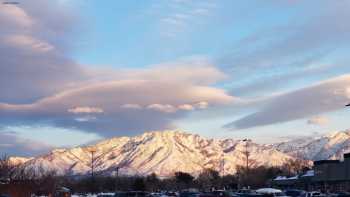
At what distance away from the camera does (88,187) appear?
19700 centimetres

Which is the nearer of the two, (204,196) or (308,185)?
(204,196)

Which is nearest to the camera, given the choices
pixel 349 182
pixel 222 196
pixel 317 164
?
pixel 222 196

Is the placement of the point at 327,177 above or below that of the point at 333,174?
below

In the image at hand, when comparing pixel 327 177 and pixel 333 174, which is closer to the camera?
pixel 333 174

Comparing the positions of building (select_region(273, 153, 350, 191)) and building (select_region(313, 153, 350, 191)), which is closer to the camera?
building (select_region(313, 153, 350, 191))

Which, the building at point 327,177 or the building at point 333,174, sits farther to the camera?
the building at point 327,177

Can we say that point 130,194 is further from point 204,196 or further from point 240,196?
point 240,196

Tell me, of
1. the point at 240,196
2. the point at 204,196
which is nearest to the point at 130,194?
the point at 204,196

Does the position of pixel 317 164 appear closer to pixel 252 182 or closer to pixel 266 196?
pixel 252 182

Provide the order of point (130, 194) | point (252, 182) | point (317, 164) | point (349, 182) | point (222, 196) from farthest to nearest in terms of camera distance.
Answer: point (252, 182) < point (317, 164) < point (349, 182) < point (222, 196) < point (130, 194)

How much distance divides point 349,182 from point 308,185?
2095 centimetres

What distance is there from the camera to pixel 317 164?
15625 centimetres

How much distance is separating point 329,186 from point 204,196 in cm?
7479

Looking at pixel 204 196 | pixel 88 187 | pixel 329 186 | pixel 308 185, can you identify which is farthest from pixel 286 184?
pixel 204 196
